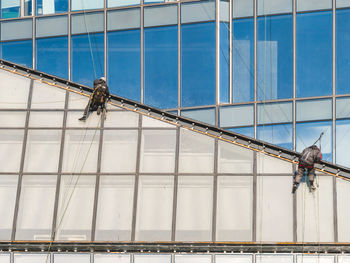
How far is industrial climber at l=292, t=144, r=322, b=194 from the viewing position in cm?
3106

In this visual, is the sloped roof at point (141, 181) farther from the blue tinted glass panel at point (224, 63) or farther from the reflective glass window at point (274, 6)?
the reflective glass window at point (274, 6)

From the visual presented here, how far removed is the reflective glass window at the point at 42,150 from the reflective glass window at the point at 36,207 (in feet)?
1.33

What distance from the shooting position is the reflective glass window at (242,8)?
48.6 m

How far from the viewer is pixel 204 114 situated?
49156mm

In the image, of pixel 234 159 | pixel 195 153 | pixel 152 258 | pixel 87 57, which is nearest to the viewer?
pixel 152 258

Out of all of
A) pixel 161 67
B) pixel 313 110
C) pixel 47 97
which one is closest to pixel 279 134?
pixel 313 110

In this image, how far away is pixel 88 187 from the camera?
32.2m

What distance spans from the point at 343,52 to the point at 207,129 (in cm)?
1543

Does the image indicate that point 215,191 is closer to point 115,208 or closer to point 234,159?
point 234,159

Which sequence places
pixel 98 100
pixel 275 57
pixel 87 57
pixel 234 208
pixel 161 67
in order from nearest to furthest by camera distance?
1. pixel 234 208
2. pixel 98 100
3. pixel 275 57
4. pixel 161 67
5. pixel 87 57

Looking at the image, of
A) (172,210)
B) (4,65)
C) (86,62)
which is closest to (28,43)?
(86,62)

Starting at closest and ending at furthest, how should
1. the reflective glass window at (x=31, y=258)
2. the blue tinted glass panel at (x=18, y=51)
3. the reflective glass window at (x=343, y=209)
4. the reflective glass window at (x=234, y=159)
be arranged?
1. the reflective glass window at (x=31, y=258)
2. the reflective glass window at (x=343, y=209)
3. the reflective glass window at (x=234, y=159)
4. the blue tinted glass panel at (x=18, y=51)

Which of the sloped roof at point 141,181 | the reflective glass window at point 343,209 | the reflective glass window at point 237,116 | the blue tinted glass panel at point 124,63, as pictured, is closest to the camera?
the reflective glass window at point 343,209

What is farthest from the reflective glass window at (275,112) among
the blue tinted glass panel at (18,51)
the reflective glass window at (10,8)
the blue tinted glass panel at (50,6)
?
the reflective glass window at (10,8)
